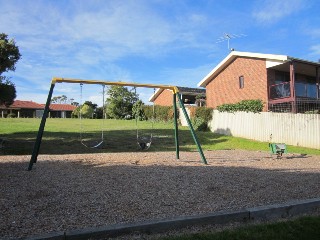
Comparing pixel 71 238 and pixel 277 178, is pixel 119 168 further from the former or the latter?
pixel 71 238

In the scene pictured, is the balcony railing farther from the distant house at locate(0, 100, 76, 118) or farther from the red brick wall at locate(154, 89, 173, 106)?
the distant house at locate(0, 100, 76, 118)

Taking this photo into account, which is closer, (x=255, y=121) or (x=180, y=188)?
(x=180, y=188)

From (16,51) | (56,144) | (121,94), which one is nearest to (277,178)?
(56,144)

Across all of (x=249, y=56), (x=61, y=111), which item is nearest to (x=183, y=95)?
(x=249, y=56)

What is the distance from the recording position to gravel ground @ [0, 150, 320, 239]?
483 centimetres

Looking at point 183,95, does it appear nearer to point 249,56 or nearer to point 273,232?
point 249,56

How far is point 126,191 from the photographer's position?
6.41m

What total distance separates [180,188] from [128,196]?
1191 mm

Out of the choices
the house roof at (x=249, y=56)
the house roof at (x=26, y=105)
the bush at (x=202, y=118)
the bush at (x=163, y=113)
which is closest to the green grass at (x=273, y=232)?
the house roof at (x=249, y=56)

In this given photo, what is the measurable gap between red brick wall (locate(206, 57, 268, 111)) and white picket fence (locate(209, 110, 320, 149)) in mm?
4060

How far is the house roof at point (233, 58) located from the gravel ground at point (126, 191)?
635 inches

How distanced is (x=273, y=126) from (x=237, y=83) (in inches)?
393

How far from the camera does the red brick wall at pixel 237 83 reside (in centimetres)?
2705

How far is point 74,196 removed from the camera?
595cm
